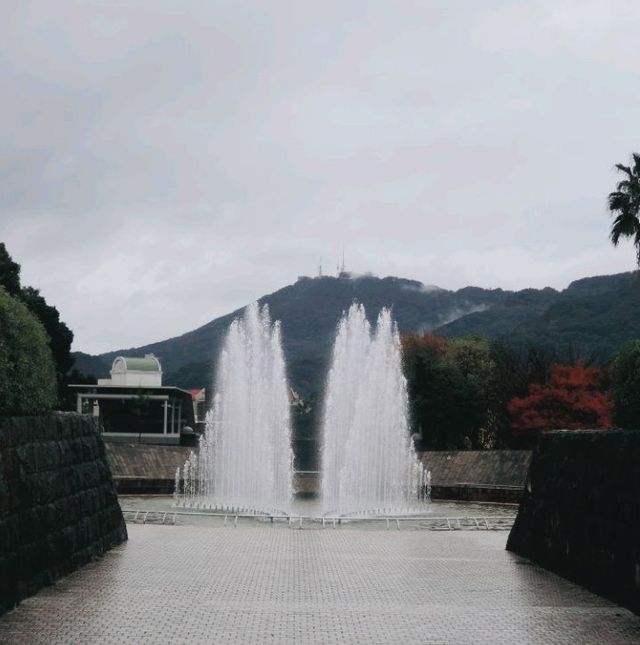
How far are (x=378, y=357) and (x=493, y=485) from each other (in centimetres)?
542

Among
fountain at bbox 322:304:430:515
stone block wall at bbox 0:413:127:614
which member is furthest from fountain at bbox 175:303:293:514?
stone block wall at bbox 0:413:127:614

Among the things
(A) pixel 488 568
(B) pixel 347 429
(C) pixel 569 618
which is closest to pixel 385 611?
(C) pixel 569 618

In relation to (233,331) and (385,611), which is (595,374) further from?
(385,611)

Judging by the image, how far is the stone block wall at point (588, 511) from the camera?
10.2 m

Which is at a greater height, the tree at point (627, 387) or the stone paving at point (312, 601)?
the tree at point (627, 387)

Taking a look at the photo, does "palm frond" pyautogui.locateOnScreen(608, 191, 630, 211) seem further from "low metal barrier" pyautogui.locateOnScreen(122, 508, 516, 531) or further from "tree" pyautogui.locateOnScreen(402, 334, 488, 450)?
"tree" pyautogui.locateOnScreen(402, 334, 488, 450)

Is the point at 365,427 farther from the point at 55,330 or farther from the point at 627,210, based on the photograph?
the point at 55,330

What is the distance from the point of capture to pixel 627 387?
11227 mm

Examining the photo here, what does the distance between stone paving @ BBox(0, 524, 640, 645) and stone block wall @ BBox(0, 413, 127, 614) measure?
286 mm

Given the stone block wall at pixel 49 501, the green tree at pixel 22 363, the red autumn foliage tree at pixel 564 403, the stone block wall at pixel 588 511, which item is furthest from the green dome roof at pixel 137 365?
the green tree at pixel 22 363

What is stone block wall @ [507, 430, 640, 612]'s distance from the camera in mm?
10172

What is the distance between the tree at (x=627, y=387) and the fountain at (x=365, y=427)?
18379 millimetres

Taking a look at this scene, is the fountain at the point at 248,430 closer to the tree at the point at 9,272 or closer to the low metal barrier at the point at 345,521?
the low metal barrier at the point at 345,521

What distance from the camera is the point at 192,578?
1206 centimetres
